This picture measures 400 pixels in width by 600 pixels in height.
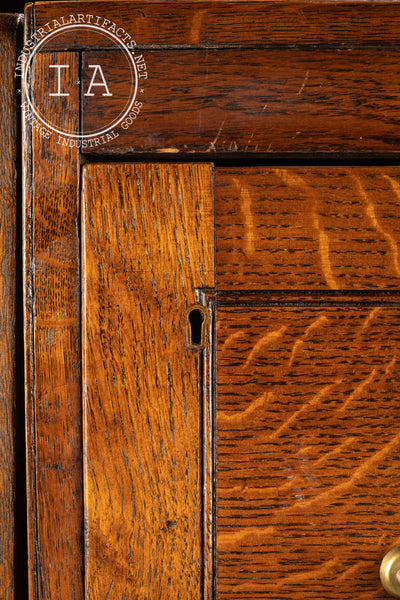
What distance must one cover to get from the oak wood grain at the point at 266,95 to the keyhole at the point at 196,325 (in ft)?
0.43

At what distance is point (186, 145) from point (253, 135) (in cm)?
5

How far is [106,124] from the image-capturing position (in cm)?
36

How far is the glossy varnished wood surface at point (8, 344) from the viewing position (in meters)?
0.38

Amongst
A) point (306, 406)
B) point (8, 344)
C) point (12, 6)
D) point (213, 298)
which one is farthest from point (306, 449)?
point (12, 6)

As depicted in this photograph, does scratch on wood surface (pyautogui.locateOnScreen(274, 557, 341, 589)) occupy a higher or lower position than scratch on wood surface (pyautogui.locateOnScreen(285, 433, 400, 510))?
lower

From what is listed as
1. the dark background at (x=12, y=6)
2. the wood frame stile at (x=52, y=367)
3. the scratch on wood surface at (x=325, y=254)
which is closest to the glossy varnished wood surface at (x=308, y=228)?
the scratch on wood surface at (x=325, y=254)

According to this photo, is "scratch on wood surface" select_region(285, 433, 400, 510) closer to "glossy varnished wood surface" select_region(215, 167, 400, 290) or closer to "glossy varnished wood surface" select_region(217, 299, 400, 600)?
"glossy varnished wood surface" select_region(217, 299, 400, 600)

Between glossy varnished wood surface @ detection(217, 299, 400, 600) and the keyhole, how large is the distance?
1 centimetres

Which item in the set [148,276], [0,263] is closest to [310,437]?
[148,276]

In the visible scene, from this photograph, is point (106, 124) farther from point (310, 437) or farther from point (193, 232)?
point (310, 437)

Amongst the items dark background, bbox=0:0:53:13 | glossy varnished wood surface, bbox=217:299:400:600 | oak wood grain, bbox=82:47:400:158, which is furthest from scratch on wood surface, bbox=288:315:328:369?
dark background, bbox=0:0:53:13

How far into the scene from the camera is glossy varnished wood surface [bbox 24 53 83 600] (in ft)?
1.21

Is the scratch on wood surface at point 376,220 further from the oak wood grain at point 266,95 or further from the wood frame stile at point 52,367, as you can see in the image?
the wood frame stile at point 52,367

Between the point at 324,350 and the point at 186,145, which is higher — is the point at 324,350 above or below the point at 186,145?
below
